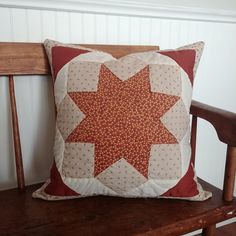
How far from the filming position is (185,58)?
0.75 meters

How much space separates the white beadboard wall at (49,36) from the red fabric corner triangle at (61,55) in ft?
0.36

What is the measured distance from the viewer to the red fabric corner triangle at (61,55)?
729 mm

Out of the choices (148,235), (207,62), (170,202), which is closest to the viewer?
(148,235)

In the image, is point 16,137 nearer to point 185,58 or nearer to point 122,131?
point 122,131

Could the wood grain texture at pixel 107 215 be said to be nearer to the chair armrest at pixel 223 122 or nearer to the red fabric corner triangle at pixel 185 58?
the chair armrest at pixel 223 122

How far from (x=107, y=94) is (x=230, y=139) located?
1.02ft

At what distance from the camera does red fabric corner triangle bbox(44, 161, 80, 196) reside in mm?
682

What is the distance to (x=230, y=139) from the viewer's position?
0.69 meters

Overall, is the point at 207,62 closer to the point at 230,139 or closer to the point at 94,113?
the point at 230,139

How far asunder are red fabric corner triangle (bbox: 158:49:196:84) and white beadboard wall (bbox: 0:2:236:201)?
243 millimetres

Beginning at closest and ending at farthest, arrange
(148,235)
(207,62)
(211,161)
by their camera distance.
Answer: (148,235) → (207,62) → (211,161)

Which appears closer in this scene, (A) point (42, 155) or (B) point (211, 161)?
(A) point (42, 155)

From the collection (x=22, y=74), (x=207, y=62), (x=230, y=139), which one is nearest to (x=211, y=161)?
(x=207, y=62)

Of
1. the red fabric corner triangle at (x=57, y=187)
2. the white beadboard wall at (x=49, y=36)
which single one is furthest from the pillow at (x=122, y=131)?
the white beadboard wall at (x=49, y=36)
